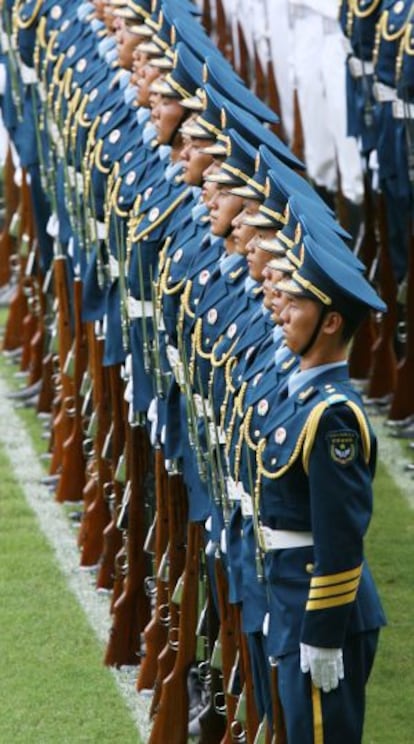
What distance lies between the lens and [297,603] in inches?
272

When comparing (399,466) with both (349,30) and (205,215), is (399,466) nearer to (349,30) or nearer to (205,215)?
(349,30)

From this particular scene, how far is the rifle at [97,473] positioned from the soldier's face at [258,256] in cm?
296

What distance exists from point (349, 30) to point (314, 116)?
128 cm

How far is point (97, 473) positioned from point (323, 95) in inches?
132

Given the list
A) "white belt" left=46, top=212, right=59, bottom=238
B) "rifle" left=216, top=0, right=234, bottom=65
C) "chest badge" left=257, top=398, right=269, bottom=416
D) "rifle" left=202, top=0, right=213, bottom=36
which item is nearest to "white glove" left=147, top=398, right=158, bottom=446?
"chest badge" left=257, top=398, right=269, bottom=416

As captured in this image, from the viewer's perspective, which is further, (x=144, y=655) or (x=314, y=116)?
(x=314, y=116)

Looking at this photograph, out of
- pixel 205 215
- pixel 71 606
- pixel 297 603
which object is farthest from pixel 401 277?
pixel 297 603

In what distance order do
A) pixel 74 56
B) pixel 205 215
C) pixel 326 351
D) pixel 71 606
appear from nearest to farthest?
pixel 326 351, pixel 205 215, pixel 71 606, pixel 74 56

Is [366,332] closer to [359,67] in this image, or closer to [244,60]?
[359,67]

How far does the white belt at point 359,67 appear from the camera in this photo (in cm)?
1187

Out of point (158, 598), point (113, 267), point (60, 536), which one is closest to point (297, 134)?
point (60, 536)

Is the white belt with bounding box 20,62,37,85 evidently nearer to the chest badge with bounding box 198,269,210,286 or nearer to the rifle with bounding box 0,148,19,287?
the rifle with bounding box 0,148,19,287

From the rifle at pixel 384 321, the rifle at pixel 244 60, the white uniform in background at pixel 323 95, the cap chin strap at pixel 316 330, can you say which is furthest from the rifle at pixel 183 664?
the rifle at pixel 244 60

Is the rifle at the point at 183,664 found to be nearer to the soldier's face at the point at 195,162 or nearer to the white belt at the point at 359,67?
the soldier's face at the point at 195,162
